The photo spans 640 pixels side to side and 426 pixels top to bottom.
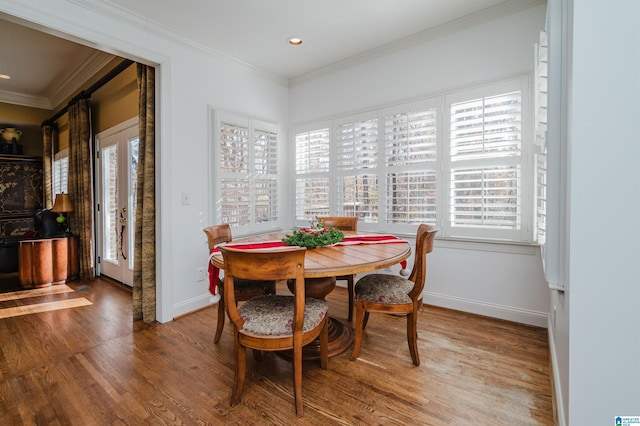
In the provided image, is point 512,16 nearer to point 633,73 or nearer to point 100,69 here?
point 633,73

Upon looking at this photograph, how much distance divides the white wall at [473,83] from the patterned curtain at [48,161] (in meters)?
5.49

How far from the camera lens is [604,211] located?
3.69 ft

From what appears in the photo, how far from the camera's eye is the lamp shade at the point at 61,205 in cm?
449

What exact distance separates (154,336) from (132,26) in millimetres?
2757

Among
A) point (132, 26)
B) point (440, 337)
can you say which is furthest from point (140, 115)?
point (440, 337)

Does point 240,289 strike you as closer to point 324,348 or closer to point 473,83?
point 324,348

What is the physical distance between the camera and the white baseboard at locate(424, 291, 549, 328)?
2.66 meters

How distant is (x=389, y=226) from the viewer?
3490 mm

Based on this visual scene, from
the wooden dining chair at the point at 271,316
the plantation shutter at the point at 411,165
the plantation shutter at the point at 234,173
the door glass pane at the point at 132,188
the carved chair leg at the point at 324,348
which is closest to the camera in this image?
the wooden dining chair at the point at 271,316

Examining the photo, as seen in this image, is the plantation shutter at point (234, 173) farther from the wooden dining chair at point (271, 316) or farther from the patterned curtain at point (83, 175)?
the patterned curtain at point (83, 175)

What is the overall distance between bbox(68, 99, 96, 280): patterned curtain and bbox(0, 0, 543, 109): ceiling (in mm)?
673

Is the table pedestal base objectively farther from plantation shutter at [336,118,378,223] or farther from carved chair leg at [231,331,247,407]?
plantation shutter at [336,118,378,223]

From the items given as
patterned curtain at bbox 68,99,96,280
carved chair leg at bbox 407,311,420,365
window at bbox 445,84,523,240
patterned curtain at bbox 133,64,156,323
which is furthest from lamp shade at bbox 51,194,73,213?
window at bbox 445,84,523,240

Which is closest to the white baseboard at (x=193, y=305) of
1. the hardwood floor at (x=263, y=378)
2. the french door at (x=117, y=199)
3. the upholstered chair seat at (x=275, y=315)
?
the hardwood floor at (x=263, y=378)
